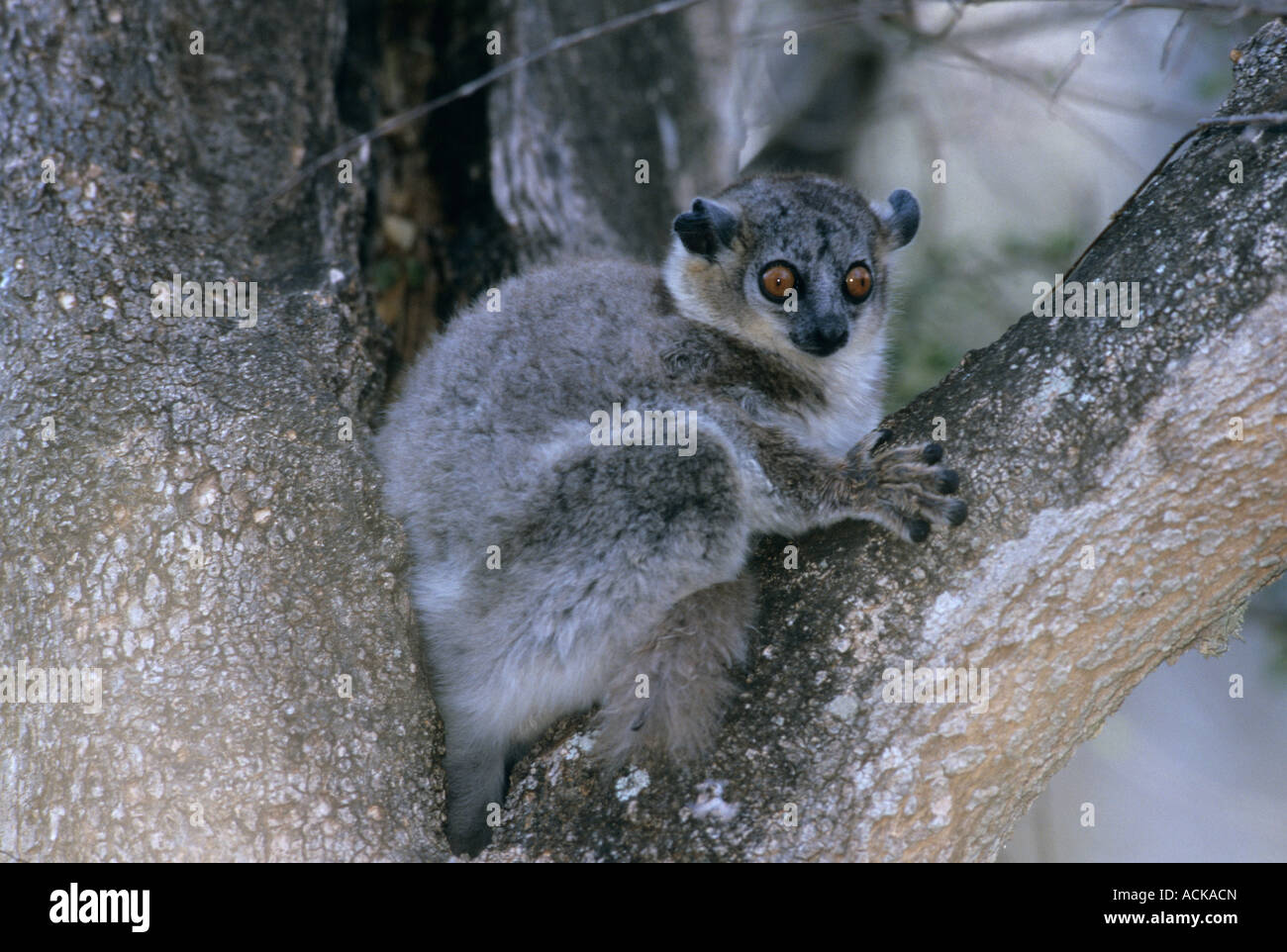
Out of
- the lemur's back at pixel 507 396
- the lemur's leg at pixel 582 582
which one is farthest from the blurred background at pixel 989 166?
the lemur's leg at pixel 582 582

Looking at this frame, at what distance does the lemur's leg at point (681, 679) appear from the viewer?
108 inches

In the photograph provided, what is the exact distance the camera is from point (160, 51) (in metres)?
3.91

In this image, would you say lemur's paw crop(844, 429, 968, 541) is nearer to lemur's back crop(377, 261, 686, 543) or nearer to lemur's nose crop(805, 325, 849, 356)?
lemur's nose crop(805, 325, 849, 356)

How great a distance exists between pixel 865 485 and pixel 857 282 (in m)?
1.03

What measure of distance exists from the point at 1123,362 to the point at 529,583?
1.55 metres

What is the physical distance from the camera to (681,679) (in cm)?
282

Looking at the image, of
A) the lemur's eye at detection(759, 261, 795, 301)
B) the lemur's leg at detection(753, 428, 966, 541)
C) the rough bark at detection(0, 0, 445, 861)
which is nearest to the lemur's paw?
the lemur's leg at detection(753, 428, 966, 541)

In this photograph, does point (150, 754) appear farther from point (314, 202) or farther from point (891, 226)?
point (891, 226)

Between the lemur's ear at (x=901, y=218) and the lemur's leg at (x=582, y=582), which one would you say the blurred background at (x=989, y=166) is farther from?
the lemur's leg at (x=582, y=582)

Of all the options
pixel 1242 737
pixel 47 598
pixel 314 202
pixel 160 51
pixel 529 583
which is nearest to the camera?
pixel 47 598

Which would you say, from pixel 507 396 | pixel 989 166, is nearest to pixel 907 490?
pixel 507 396

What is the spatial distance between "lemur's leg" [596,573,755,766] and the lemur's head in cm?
97

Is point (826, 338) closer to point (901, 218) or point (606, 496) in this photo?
point (901, 218)
